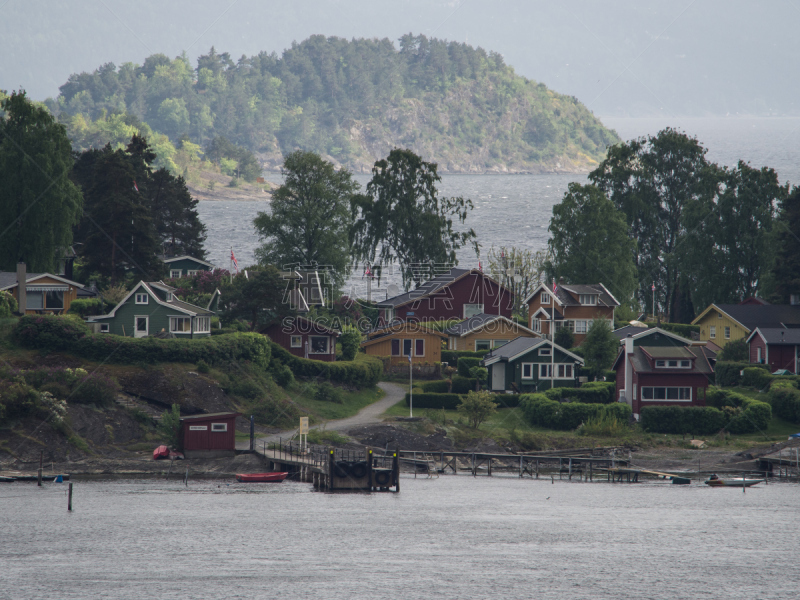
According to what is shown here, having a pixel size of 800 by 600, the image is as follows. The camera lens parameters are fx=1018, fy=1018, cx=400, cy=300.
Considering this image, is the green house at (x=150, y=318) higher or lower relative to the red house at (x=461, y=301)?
lower

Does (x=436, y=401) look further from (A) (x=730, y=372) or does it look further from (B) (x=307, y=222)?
(B) (x=307, y=222)

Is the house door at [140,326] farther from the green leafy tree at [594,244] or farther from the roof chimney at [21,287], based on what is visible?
the green leafy tree at [594,244]

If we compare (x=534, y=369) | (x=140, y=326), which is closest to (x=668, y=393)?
(x=534, y=369)

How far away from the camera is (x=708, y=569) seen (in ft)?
182

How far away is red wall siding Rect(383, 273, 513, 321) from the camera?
370ft

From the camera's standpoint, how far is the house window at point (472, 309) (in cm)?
11338

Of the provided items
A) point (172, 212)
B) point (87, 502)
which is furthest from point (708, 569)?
point (172, 212)

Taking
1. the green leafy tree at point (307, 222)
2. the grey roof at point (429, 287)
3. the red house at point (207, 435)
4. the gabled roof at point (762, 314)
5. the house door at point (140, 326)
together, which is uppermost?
the green leafy tree at point (307, 222)

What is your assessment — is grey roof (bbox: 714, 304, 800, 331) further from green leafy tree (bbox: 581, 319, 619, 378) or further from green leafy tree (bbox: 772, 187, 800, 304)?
green leafy tree (bbox: 581, 319, 619, 378)

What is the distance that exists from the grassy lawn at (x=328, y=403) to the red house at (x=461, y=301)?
25.1 m

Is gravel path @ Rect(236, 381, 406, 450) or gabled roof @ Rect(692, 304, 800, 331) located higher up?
gabled roof @ Rect(692, 304, 800, 331)

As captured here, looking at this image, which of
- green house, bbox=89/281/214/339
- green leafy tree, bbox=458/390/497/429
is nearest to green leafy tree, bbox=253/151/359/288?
green house, bbox=89/281/214/339

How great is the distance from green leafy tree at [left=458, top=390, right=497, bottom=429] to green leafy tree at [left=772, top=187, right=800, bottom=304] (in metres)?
40.3

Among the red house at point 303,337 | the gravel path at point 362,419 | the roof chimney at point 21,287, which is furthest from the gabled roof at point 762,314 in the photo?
the roof chimney at point 21,287
